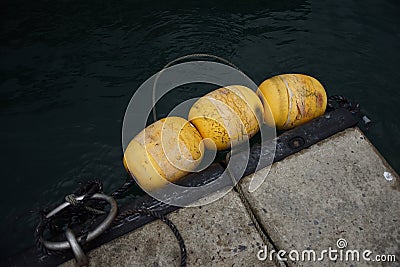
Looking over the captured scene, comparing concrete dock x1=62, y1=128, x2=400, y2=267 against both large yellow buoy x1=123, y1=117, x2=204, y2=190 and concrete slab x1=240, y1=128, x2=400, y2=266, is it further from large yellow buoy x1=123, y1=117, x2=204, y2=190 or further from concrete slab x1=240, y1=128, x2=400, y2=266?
large yellow buoy x1=123, y1=117, x2=204, y2=190

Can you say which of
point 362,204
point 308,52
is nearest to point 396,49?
point 308,52

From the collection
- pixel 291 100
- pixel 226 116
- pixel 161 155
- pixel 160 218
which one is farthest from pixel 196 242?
pixel 291 100

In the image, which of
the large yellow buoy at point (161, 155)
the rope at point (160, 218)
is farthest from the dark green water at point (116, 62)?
the rope at point (160, 218)

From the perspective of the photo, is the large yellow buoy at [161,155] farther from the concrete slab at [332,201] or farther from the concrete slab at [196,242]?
the concrete slab at [332,201]

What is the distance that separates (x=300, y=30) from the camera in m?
5.60

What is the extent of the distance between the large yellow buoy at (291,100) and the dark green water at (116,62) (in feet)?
4.34

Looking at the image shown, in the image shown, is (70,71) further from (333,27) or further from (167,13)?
(333,27)

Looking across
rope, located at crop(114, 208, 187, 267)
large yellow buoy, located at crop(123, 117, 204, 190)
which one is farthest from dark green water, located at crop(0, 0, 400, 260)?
rope, located at crop(114, 208, 187, 267)

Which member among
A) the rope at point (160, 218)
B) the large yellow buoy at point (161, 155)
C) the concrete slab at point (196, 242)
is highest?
the large yellow buoy at point (161, 155)

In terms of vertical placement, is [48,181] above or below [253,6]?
below

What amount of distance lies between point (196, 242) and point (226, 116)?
48.1 inches

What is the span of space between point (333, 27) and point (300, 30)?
598 mm

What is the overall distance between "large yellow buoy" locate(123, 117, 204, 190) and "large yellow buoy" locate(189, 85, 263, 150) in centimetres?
23

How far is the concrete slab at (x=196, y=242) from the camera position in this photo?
269cm
